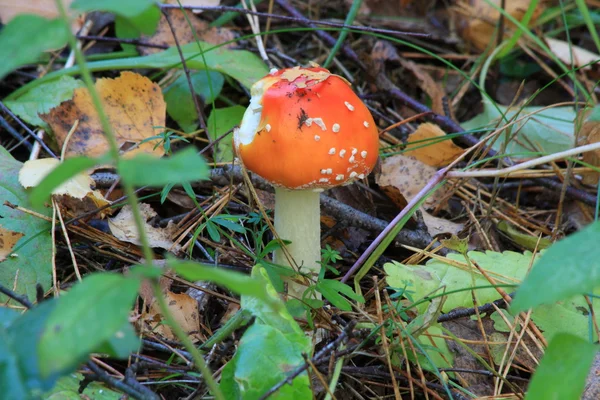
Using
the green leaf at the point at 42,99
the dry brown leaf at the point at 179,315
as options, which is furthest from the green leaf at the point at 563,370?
the green leaf at the point at 42,99

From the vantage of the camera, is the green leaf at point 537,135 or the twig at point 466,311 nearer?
the twig at point 466,311

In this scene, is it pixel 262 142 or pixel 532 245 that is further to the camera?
pixel 532 245

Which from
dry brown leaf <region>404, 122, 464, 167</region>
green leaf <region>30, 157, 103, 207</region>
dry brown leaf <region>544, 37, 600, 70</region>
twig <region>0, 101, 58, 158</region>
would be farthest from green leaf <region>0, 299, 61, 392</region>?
dry brown leaf <region>544, 37, 600, 70</region>

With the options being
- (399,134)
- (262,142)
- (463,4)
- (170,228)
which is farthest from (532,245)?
(463,4)

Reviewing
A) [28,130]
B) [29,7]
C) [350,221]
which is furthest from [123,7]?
[29,7]

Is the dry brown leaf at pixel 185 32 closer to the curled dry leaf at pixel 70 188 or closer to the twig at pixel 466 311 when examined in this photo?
the curled dry leaf at pixel 70 188

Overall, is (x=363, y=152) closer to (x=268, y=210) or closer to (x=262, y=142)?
(x=262, y=142)
